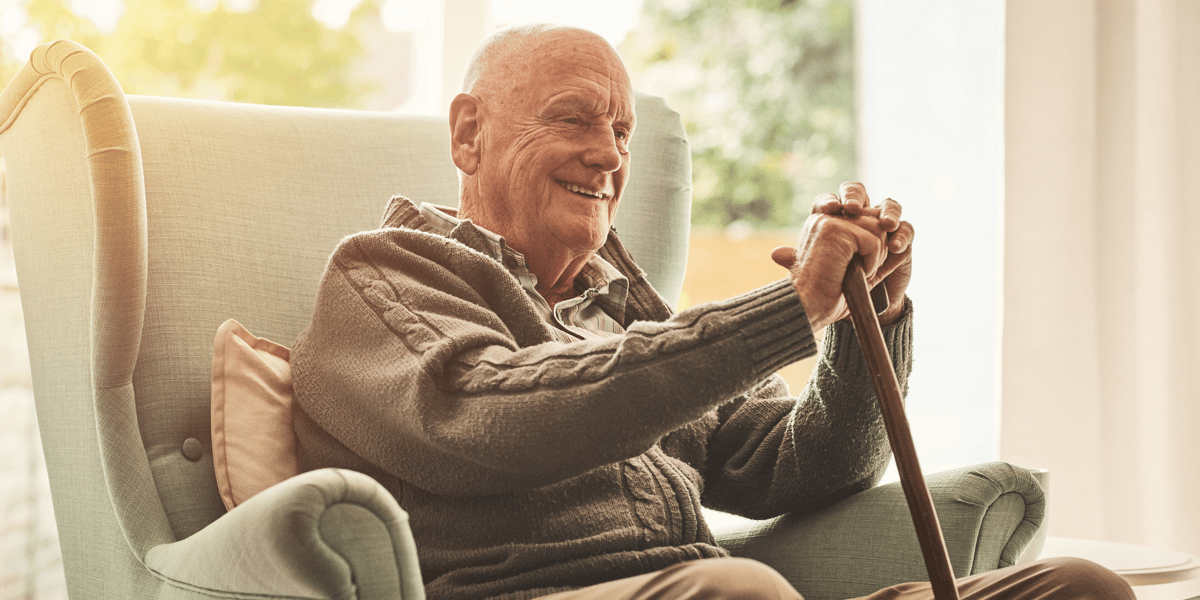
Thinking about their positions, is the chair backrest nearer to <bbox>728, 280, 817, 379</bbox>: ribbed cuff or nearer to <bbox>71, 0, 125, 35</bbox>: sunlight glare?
<bbox>728, 280, 817, 379</bbox>: ribbed cuff

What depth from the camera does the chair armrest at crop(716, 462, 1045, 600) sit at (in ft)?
4.33

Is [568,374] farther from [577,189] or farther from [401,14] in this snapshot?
[401,14]

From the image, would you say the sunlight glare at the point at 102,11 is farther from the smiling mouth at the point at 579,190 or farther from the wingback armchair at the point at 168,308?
the smiling mouth at the point at 579,190

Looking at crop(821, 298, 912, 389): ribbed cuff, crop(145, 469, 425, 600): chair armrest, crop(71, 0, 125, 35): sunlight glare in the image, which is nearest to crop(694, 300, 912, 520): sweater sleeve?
crop(821, 298, 912, 389): ribbed cuff

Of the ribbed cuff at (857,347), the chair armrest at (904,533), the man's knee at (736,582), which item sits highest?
the ribbed cuff at (857,347)

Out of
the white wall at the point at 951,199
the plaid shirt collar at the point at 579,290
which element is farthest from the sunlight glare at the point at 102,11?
the white wall at the point at 951,199

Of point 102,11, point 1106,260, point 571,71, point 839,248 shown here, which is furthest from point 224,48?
point 1106,260

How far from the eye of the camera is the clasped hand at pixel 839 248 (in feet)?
3.39

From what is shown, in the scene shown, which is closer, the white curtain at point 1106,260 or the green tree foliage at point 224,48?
the green tree foliage at point 224,48

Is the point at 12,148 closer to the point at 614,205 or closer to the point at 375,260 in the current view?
the point at 375,260

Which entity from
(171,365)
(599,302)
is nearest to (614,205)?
(599,302)

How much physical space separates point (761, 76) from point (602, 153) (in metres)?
2.49

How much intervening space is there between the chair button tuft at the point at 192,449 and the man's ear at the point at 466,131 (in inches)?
20.1

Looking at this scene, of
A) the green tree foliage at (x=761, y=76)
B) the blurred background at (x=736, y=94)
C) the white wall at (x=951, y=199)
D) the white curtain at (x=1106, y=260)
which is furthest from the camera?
the green tree foliage at (x=761, y=76)
